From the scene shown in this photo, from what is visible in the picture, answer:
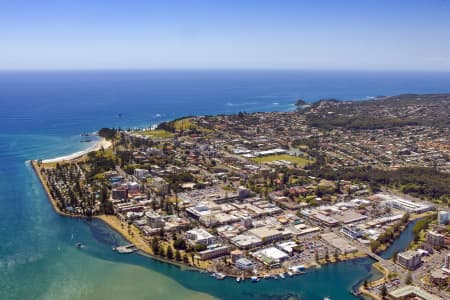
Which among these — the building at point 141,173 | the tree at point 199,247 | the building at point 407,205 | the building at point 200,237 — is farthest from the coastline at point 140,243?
the building at point 407,205

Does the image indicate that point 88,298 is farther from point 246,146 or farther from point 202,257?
point 246,146

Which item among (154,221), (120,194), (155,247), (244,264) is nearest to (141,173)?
(120,194)

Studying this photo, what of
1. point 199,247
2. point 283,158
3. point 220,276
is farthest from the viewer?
point 283,158

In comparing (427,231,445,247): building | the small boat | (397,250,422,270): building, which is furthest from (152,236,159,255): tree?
(427,231,445,247): building

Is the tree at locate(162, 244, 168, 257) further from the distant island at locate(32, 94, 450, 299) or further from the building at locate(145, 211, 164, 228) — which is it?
the building at locate(145, 211, 164, 228)

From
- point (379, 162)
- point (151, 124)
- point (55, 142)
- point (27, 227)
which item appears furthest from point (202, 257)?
point (151, 124)

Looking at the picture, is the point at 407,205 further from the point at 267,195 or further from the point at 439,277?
the point at 439,277

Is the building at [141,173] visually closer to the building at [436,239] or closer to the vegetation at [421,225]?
the vegetation at [421,225]
